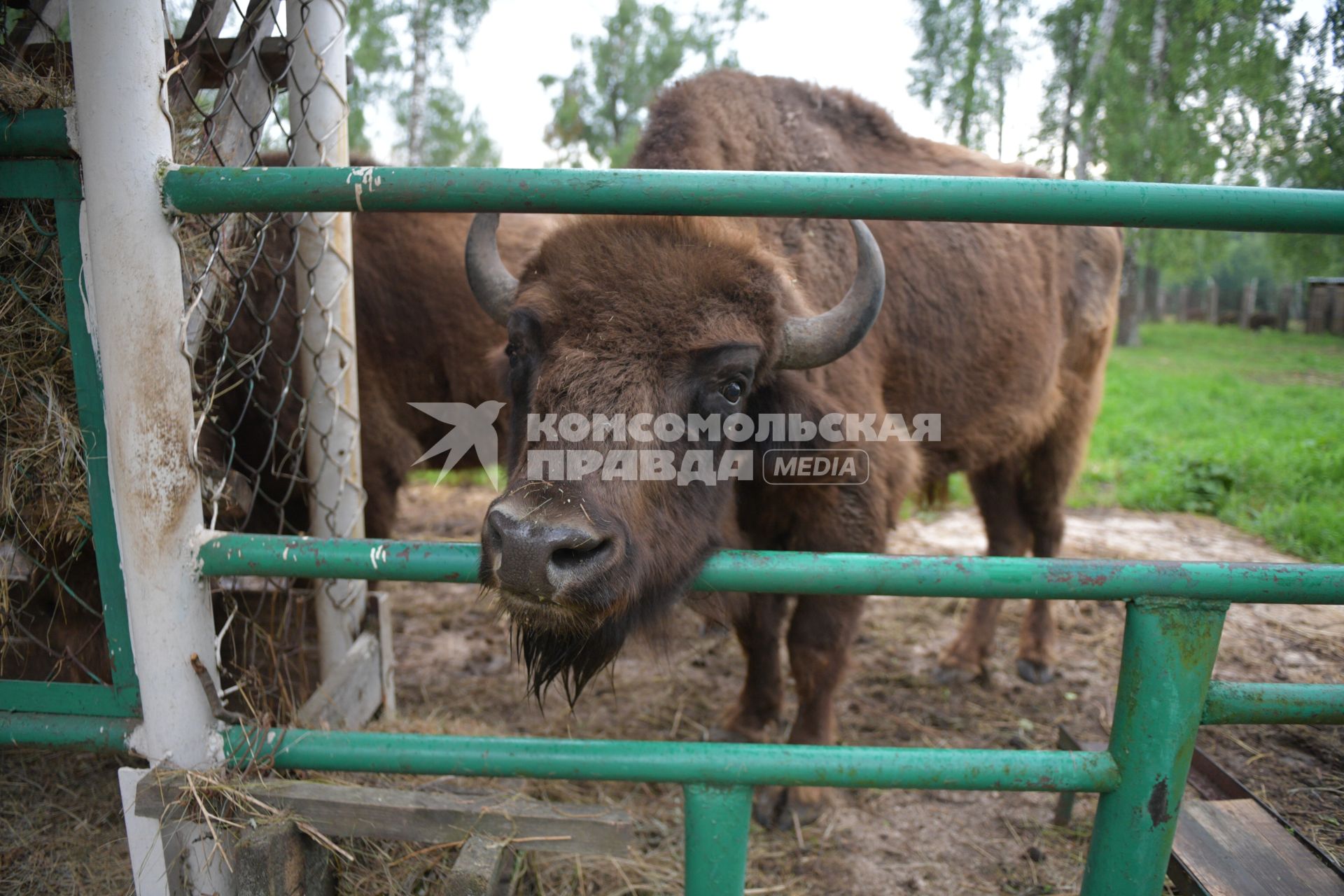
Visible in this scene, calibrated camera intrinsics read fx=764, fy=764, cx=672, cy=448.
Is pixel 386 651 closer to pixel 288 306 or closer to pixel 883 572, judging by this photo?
pixel 288 306

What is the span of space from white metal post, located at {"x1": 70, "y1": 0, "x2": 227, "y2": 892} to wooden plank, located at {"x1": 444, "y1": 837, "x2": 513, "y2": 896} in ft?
2.16

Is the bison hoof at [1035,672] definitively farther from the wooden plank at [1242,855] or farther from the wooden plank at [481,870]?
the wooden plank at [481,870]

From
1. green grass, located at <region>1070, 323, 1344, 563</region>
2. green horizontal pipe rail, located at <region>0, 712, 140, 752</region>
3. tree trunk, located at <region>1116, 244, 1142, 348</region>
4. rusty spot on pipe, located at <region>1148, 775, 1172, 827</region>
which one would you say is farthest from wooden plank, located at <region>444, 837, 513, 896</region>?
tree trunk, located at <region>1116, 244, 1142, 348</region>

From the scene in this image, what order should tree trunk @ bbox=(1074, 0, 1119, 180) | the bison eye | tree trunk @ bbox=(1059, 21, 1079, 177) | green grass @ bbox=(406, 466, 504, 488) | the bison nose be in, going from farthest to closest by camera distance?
tree trunk @ bbox=(1059, 21, 1079, 177) → tree trunk @ bbox=(1074, 0, 1119, 180) → green grass @ bbox=(406, 466, 504, 488) → the bison eye → the bison nose

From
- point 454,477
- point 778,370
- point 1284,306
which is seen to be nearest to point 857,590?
point 778,370

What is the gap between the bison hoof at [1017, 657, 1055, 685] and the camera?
15.6 feet

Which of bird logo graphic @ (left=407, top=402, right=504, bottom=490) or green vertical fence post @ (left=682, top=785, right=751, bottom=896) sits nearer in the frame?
green vertical fence post @ (left=682, top=785, right=751, bottom=896)

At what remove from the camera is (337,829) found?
6.50 ft

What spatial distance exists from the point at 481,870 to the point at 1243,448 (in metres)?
8.58

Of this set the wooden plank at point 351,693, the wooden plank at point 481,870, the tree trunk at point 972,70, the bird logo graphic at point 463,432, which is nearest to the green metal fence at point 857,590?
the wooden plank at point 481,870

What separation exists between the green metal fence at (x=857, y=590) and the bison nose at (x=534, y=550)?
113 mm

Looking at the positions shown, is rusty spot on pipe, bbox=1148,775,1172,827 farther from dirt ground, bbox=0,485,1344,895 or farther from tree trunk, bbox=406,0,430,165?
tree trunk, bbox=406,0,430,165

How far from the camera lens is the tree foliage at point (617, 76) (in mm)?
23625

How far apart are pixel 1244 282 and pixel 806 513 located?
34.2 metres
